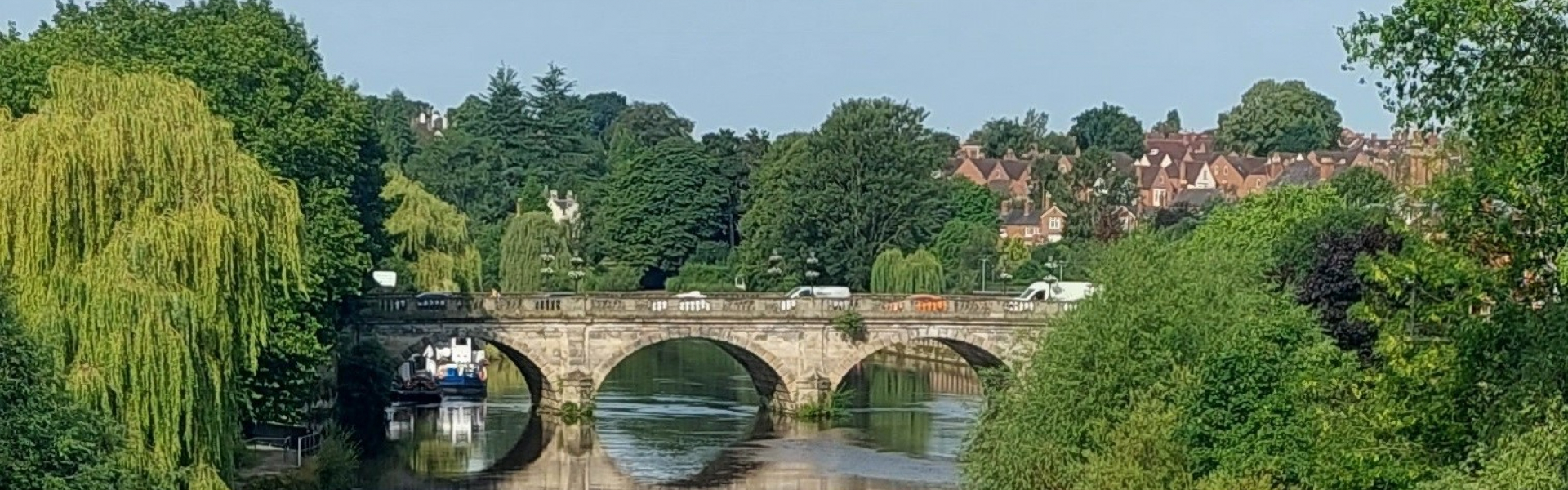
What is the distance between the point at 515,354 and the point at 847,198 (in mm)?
28842

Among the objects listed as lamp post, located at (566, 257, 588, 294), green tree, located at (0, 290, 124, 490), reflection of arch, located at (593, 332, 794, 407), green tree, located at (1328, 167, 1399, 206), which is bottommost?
green tree, located at (0, 290, 124, 490)

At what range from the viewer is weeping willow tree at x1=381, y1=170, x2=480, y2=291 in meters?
64.6

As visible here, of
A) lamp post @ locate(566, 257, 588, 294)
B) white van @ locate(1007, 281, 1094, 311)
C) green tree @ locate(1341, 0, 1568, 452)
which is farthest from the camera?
lamp post @ locate(566, 257, 588, 294)

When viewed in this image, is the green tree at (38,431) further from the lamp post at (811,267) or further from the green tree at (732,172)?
the green tree at (732,172)

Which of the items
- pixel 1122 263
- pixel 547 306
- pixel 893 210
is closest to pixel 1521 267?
pixel 1122 263

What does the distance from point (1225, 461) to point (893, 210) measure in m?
53.6

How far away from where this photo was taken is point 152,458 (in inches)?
Answer: 1108

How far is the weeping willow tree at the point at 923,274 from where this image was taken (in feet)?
261

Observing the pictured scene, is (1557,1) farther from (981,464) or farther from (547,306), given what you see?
(547,306)

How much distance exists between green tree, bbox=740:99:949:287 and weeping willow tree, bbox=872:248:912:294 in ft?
9.15

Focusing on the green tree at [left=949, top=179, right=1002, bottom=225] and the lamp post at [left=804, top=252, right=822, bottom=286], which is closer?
the lamp post at [left=804, top=252, right=822, bottom=286]

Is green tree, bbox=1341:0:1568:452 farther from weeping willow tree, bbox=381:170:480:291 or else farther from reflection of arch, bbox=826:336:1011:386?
weeping willow tree, bbox=381:170:480:291

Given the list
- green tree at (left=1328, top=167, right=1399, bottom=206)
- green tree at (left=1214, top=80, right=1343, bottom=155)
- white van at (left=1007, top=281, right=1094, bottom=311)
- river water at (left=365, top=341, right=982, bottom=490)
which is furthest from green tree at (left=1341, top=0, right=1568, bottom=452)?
green tree at (left=1214, top=80, right=1343, bottom=155)

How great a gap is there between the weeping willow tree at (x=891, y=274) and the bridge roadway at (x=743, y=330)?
20004 millimetres
